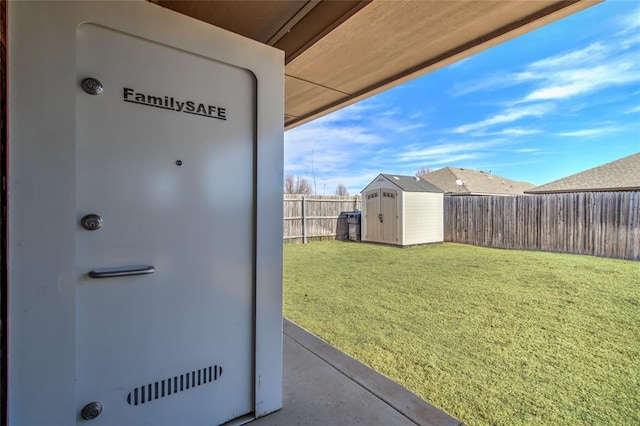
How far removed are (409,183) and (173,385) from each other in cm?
978

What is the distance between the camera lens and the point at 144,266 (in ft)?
4.24

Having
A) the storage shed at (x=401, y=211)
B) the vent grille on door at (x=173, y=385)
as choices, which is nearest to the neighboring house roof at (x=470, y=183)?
the storage shed at (x=401, y=211)

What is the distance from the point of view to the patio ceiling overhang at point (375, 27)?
147 cm

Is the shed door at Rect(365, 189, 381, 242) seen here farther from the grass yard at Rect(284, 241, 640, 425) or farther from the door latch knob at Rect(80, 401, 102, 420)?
the door latch knob at Rect(80, 401, 102, 420)

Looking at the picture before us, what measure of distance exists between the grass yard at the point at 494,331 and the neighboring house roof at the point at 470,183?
1188cm

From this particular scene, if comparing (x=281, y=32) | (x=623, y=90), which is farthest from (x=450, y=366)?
(x=623, y=90)

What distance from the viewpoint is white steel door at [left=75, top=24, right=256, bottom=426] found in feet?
3.87

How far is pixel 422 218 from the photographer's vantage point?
32.7 feet

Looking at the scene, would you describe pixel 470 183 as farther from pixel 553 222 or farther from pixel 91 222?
pixel 91 222

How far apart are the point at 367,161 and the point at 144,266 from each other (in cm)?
2675

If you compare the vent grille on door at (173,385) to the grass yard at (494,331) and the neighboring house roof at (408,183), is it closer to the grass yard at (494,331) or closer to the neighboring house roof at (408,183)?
the grass yard at (494,331)

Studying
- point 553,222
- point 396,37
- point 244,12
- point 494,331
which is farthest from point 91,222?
point 553,222

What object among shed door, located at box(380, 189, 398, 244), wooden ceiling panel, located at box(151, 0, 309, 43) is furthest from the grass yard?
shed door, located at box(380, 189, 398, 244)

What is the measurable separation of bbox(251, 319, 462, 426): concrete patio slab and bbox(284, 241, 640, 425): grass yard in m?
0.26
